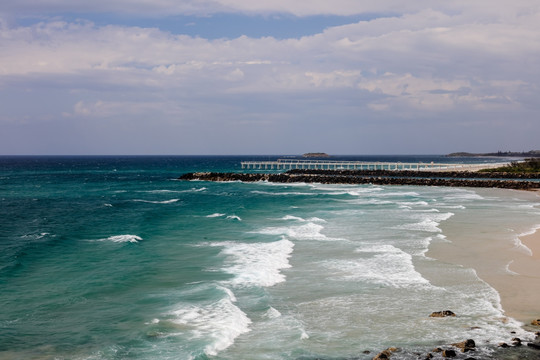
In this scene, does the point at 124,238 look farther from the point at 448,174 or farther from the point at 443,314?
the point at 448,174

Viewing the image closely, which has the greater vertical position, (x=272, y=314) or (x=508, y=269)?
(x=508, y=269)

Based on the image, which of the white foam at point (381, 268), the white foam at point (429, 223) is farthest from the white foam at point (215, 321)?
the white foam at point (429, 223)

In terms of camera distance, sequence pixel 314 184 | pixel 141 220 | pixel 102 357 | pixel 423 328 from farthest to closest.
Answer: pixel 314 184 < pixel 141 220 < pixel 423 328 < pixel 102 357

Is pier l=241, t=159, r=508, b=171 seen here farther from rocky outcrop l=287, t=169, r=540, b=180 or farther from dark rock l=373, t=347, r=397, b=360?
dark rock l=373, t=347, r=397, b=360

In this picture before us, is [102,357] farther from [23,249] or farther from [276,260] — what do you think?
[23,249]

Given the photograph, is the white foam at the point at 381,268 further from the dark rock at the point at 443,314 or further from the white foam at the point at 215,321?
the white foam at the point at 215,321

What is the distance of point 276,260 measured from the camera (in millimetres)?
23594

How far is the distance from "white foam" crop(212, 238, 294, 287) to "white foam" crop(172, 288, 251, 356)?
2.80 meters

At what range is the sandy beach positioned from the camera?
55.7 feet

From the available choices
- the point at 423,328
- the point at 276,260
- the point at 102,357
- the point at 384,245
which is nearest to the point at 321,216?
the point at 384,245

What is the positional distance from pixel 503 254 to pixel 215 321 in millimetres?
14941

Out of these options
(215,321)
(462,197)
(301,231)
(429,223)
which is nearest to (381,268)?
(215,321)

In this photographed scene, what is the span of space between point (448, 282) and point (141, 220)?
84.5 feet

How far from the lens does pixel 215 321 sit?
1570 cm
